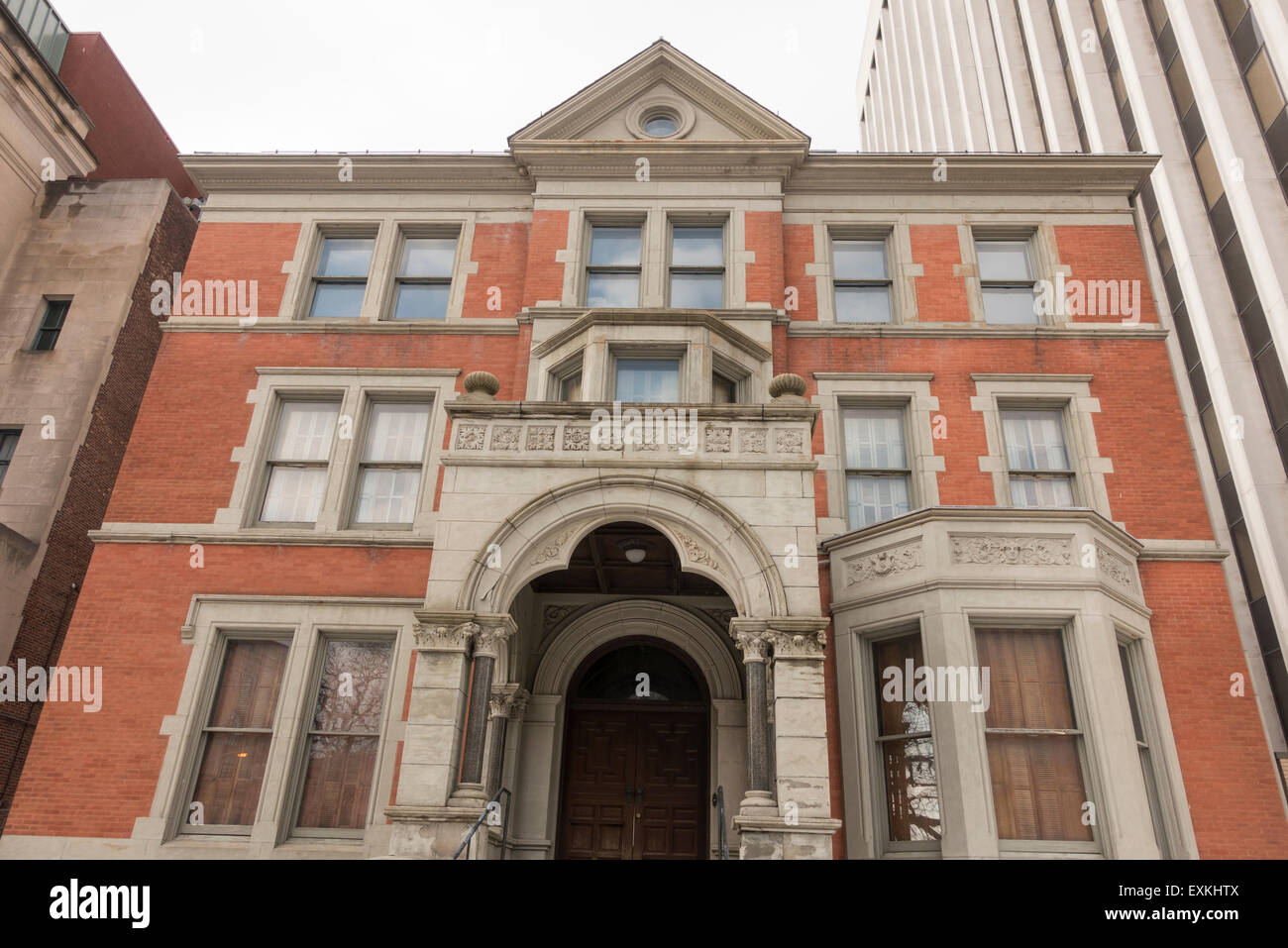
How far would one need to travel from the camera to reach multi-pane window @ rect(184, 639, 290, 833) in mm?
11172

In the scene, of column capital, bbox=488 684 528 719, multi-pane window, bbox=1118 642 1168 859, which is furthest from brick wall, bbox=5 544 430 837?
multi-pane window, bbox=1118 642 1168 859

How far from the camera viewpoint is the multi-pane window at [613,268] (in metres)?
14.6

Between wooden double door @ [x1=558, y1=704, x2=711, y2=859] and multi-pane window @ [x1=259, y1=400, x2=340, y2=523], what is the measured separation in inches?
220

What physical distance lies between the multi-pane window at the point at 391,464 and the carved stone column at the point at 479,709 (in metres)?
4.36

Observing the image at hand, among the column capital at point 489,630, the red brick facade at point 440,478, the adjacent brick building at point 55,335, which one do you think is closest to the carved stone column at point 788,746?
the column capital at point 489,630

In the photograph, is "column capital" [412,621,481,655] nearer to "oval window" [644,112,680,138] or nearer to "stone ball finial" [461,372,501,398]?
"stone ball finial" [461,372,501,398]

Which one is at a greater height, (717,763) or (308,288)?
(308,288)

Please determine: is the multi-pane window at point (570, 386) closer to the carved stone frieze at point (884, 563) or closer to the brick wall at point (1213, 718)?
the carved stone frieze at point (884, 563)

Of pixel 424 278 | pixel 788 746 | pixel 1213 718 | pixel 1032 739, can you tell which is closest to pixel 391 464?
pixel 424 278

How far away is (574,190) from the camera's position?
1523cm

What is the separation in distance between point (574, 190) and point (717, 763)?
10.5 m

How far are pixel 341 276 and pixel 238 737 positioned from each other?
27.8 ft

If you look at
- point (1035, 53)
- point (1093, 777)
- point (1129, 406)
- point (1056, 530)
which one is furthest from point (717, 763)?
point (1035, 53)
